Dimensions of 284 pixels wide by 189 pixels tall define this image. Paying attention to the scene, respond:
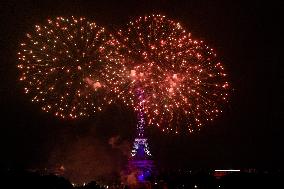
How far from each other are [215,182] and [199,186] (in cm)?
203

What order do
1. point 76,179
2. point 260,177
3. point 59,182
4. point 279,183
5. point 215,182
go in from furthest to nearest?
point 76,179
point 215,182
point 260,177
point 279,183
point 59,182

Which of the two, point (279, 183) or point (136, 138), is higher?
point (136, 138)

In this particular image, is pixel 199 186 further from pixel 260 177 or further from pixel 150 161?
pixel 150 161

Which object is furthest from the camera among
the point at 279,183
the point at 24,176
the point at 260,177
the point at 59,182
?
the point at 260,177

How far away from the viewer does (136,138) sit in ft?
204

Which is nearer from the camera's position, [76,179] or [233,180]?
[233,180]

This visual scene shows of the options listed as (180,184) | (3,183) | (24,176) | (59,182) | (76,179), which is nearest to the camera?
(3,183)

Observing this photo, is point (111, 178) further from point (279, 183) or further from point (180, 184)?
point (279, 183)

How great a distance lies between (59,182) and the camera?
26.3 meters

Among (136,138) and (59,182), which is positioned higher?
(136,138)

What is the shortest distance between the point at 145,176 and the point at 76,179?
1313 cm

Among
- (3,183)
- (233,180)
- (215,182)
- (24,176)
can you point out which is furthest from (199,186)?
(3,183)

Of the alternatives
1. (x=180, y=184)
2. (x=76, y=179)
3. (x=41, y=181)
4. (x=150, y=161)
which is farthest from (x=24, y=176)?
(x=150, y=161)

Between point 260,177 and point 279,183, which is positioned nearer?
point 279,183
